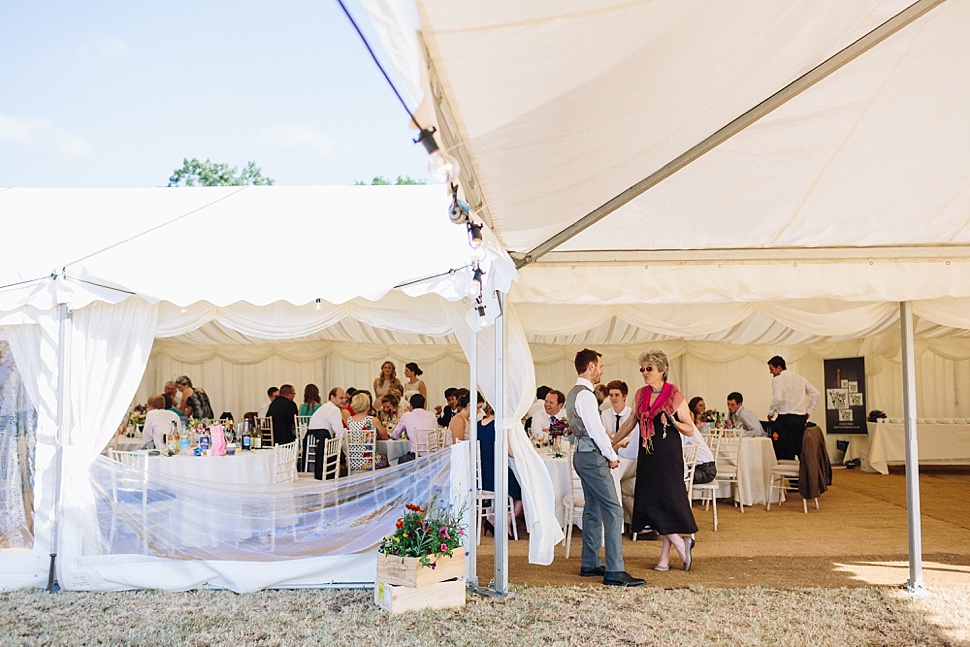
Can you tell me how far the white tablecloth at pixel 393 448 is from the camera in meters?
9.12

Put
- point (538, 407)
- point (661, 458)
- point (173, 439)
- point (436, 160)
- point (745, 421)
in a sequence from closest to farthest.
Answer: point (436, 160), point (661, 458), point (173, 439), point (538, 407), point (745, 421)

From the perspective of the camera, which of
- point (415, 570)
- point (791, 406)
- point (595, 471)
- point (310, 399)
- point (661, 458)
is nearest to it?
point (415, 570)

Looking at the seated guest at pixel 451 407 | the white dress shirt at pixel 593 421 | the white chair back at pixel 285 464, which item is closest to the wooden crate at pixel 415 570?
the white dress shirt at pixel 593 421

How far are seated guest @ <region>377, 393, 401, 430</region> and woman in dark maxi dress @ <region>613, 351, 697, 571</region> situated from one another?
15.2 ft

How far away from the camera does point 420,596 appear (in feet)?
16.7

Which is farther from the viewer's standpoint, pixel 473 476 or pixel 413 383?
pixel 413 383

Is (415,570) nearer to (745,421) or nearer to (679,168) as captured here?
(679,168)

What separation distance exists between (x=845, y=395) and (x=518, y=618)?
10851 mm

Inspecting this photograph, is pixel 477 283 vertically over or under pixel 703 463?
over

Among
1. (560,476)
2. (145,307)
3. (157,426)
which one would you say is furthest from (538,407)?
(145,307)

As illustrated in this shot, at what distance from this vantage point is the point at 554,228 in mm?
5004

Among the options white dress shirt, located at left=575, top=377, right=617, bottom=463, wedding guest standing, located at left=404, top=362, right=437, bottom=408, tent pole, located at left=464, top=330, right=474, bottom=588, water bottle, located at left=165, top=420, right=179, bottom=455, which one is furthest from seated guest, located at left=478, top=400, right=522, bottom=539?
wedding guest standing, located at left=404, top=362, right=437, bottom=408

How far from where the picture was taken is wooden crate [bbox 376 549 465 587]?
5.07 m

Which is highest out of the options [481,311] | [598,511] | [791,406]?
[481,311]
